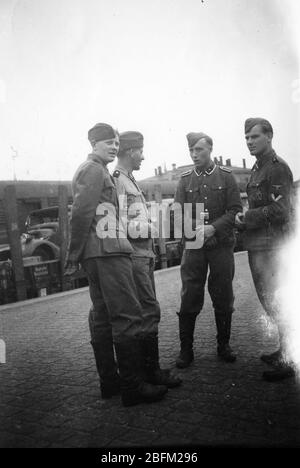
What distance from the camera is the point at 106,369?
3.13 metres

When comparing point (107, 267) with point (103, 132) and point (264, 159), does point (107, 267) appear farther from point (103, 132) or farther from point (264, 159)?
point (264, 159)

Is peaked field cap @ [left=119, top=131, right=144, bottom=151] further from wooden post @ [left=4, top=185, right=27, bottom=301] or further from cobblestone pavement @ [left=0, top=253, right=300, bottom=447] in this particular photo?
wooden post @ [left=4, top=185, right=27, bottom=301]

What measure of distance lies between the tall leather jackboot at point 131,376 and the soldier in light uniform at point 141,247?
0.32 meters

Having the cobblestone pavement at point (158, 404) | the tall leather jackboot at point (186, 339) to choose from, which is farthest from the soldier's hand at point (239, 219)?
the cobblestone pavement at point (158, 404)

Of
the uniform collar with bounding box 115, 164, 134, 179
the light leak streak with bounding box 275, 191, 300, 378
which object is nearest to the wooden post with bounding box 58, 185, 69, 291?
the uniform collar with bounding box 115, 164, 134, 179

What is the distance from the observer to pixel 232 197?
388cm

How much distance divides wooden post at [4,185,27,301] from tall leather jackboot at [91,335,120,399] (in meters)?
6.15

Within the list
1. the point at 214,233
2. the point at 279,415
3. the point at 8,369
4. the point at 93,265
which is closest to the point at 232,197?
the point at 214,233

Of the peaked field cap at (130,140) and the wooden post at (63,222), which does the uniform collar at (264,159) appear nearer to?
the peaked field cap at (130,140)

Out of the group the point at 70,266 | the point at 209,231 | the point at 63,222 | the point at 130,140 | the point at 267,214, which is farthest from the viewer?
the point at 63,222

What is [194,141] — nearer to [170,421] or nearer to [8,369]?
[170,421]

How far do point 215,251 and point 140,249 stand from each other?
0.80 m

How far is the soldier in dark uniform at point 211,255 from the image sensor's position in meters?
3.76

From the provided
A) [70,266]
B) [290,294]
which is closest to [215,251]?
[290,294]
